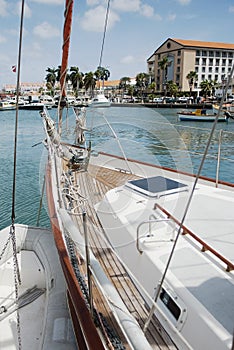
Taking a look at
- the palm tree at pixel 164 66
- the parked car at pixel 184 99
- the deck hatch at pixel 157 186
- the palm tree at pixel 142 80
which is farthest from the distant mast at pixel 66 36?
the palm tree at pixel 142 80

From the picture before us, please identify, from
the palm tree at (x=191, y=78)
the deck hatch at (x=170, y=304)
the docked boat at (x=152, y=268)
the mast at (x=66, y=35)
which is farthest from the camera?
the palm tree at (x=191, y=78)

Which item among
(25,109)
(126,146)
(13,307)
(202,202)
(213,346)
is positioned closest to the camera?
(213,346)

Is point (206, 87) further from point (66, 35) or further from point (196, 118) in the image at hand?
point (66, 35)

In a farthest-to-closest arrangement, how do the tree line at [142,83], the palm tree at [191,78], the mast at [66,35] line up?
the palm tree at [191,78] < the tree line at [142,83] < the mast at [66,35]

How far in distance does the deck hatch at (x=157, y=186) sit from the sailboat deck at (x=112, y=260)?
551mm

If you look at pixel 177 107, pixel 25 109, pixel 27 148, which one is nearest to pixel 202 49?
pixel 177 107

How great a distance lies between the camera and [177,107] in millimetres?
47844

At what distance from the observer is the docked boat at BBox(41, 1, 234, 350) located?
4.87 ft

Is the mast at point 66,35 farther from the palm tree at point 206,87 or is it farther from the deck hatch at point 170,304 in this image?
the palm tree at point 206,87

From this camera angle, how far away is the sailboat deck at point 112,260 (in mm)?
1733

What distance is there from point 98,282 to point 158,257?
640 mm

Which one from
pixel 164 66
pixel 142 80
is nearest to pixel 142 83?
pixel 142 80

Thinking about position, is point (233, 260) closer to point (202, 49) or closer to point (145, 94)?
point (202, 49)

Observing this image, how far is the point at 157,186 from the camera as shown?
2900 mm
